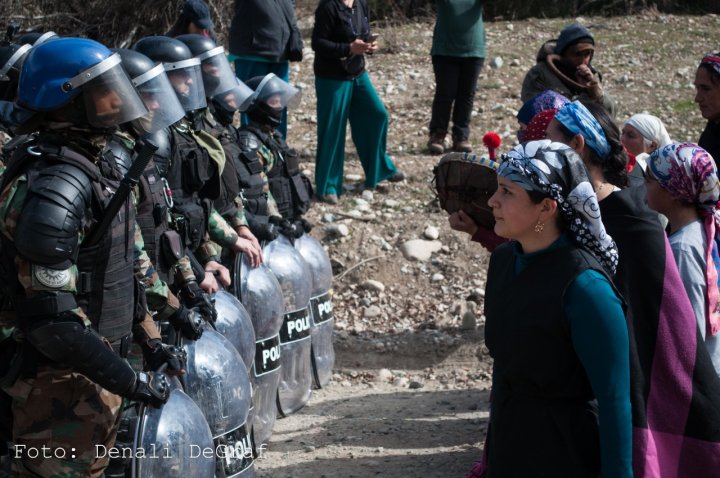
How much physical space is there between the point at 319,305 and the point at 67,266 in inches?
140

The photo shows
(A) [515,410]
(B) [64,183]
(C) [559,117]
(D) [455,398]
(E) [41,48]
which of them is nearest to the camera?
(A) [515,410]

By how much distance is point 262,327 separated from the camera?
19.4 feet

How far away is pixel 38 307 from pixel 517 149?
66.1 inches

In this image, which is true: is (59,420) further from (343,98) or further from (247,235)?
(343,98)

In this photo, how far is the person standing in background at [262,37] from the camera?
29.5 ft

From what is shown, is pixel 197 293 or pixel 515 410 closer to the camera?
pixel 515 410

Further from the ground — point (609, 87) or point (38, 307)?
point (38, 307)

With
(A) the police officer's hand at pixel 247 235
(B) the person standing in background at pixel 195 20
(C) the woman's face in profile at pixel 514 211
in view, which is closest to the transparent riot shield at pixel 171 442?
(C) the woman's face in profile at pixel 514 211

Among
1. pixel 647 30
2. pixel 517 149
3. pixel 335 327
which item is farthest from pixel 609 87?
pixel 517 149

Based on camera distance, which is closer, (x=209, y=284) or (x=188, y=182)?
(x=209, y=284)

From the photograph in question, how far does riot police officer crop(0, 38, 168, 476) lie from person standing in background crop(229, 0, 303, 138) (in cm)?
529

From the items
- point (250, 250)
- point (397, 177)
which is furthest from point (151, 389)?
point (397, 177)

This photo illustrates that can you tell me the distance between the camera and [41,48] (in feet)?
12.2

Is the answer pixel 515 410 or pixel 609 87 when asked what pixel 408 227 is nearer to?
pixel 609 87
